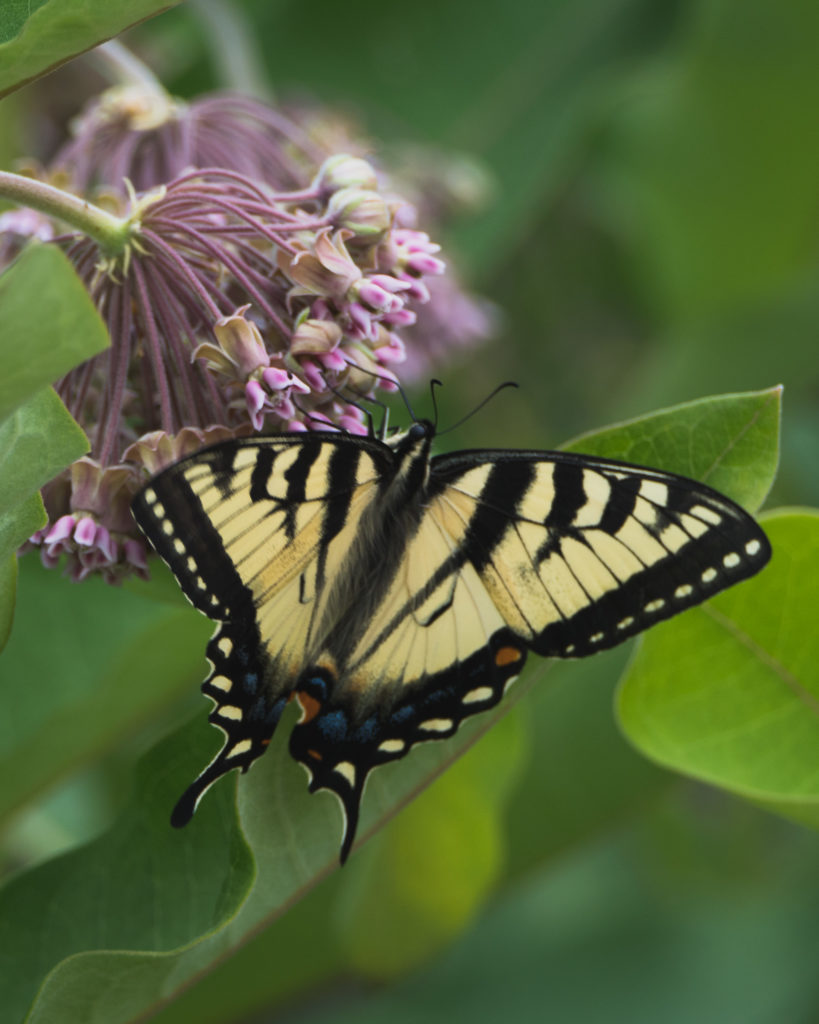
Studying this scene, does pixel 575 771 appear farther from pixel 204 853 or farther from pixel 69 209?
pixel 69 209

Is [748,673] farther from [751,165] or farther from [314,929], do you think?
[751,165]

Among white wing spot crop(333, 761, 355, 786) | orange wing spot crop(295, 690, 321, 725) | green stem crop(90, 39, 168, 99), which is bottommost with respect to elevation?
white wing spot crop(333, 761, 355, 786)

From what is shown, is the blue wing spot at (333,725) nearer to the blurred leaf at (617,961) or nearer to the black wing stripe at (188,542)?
the black wing stripe at (188,542)

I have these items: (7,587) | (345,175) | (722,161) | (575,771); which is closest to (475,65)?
(722,161)

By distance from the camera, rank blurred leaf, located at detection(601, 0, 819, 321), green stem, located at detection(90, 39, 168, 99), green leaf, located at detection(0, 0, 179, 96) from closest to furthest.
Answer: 1. green leaf, located at detection(0, 0, 179, 96)
2. green stem, located at detection(90, 39, 168, 99)
3. blurred leaf, located at detection(601, 0, 819, 321)

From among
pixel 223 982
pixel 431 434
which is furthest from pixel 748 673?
pixel 223 982

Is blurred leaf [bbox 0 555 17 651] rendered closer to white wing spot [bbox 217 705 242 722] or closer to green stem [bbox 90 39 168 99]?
white wing spot [bbox 217 705 242 722]

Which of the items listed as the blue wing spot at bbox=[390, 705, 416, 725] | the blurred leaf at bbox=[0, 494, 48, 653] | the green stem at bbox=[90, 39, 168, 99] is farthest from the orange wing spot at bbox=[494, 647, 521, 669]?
the green stem at bbox=[90, 39, 168, 99]
